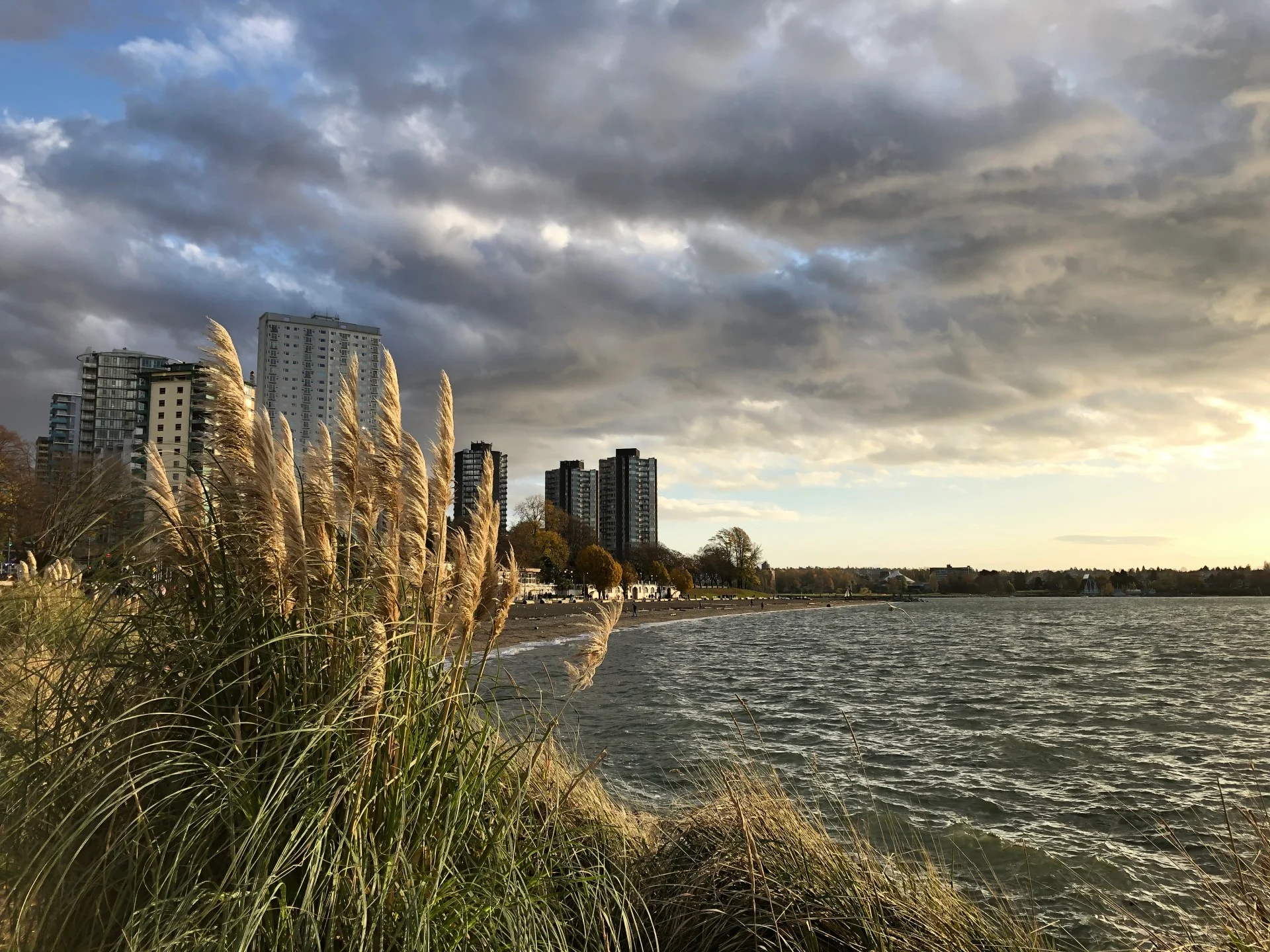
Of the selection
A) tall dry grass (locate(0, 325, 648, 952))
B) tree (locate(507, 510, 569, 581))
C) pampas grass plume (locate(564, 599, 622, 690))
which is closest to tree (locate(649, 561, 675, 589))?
tree (locate(507, 510, 569, 581))

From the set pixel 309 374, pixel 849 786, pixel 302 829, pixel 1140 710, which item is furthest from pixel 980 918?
pixel 309 374

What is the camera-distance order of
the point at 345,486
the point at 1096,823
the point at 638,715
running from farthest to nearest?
the point at 638,715 < the point at 1096,823 < the point at 345,486

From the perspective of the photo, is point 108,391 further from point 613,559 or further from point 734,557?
point 734,557

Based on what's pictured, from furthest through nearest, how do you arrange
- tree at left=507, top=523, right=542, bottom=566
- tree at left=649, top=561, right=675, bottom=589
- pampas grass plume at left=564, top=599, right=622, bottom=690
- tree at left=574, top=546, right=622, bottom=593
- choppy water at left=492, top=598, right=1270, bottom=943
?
tree at left=649, top=561, right=675, bottom=589 < tree at left=574, top=546, right=622, bottom=593 < tree at left=507, top=523, right=542, bottom=566 < choppy water at left=492, top=598, right=1270, bottom=943 < pampas grass plume at left=564, top=599, right=622, bottom=690

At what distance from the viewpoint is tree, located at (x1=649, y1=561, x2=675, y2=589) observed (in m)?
135

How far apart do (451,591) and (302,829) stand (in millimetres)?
1443

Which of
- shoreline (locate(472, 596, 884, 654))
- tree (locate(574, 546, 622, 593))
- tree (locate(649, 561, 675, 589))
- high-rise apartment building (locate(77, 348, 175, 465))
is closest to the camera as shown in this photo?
shoreline (locate(472, 596, 884, 654))

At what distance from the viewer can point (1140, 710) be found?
24234mm

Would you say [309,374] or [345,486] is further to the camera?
[309,374]

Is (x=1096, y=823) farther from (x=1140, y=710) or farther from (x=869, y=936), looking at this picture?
(x=1140, y=710)

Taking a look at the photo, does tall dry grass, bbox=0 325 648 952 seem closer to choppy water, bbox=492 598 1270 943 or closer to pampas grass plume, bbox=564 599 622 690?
pampas grass plume, bbox=564 599 622 690

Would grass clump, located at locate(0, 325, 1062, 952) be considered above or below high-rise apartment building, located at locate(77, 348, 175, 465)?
below

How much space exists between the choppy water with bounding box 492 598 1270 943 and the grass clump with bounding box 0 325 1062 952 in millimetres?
1820

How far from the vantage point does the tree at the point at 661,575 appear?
443ft
